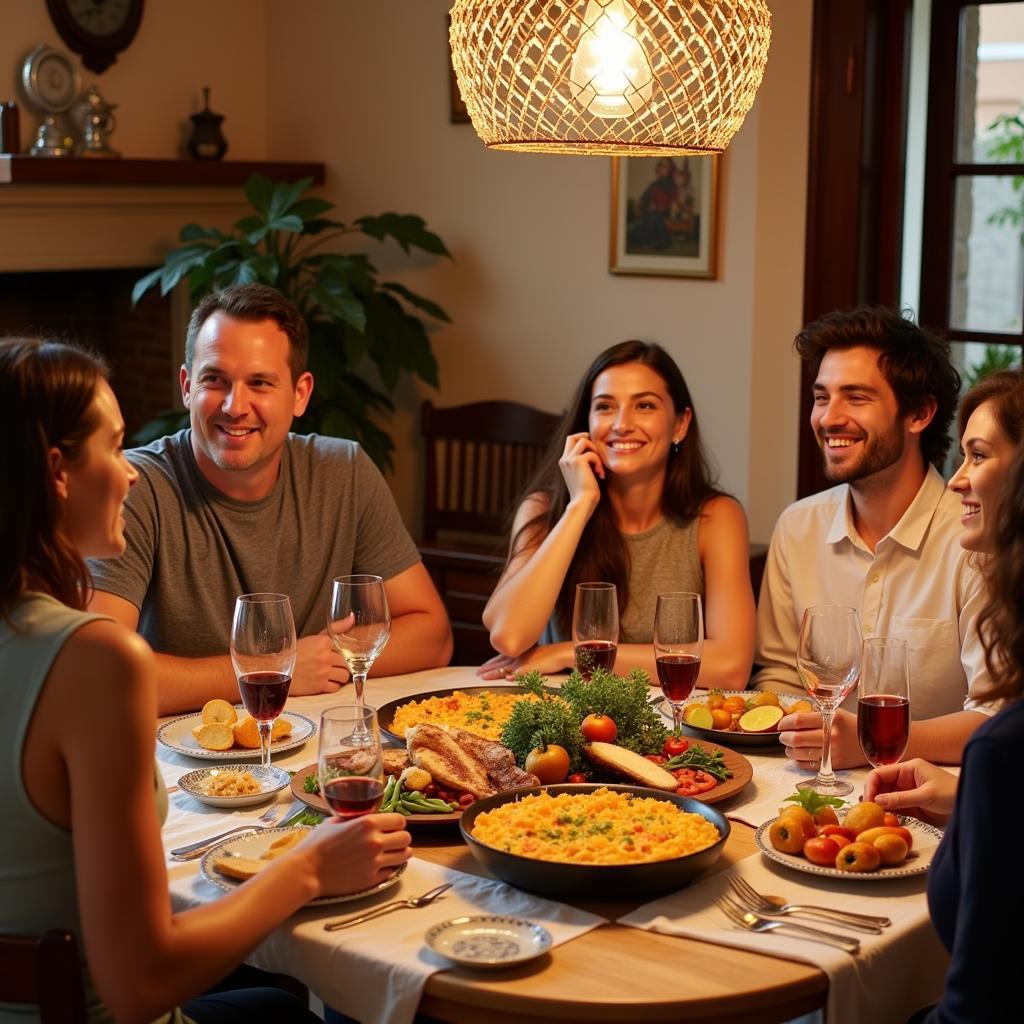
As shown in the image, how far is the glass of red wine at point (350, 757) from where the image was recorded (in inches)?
60.2

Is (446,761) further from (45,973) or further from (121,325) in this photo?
(121,325)

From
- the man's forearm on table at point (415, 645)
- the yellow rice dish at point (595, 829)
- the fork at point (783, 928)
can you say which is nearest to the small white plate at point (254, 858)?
the yellow rice dish at point (595, 829)

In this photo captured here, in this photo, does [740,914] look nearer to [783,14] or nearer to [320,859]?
[320,859]

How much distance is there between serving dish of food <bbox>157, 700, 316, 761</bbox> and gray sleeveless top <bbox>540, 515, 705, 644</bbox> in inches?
32.1

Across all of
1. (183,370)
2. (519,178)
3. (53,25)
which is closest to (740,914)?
(183,370)

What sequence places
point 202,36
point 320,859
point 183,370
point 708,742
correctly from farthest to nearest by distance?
point 202,36, point 183,370, point 708,742, point 320,859

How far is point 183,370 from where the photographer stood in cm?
267

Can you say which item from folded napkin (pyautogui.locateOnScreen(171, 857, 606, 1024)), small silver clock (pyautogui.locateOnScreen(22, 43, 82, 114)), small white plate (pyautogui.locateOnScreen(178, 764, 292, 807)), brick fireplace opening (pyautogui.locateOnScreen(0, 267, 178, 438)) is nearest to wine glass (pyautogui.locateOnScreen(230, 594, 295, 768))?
A: small white plate (pyautogui.locateOnScreen(178, 764, 292, 807))

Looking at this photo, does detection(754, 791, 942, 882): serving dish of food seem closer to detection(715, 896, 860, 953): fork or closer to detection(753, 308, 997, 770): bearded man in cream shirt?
detection(715, 896, 860, 953): fork

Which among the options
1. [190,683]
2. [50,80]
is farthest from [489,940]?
[50,80]

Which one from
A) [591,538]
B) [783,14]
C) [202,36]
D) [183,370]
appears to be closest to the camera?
[183,370]

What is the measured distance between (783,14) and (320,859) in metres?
3.13

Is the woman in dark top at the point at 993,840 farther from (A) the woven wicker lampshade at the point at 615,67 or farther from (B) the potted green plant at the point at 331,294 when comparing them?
(B) the potted green plant at the point at 331,294

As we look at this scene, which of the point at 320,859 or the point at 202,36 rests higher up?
the point at 202,36
